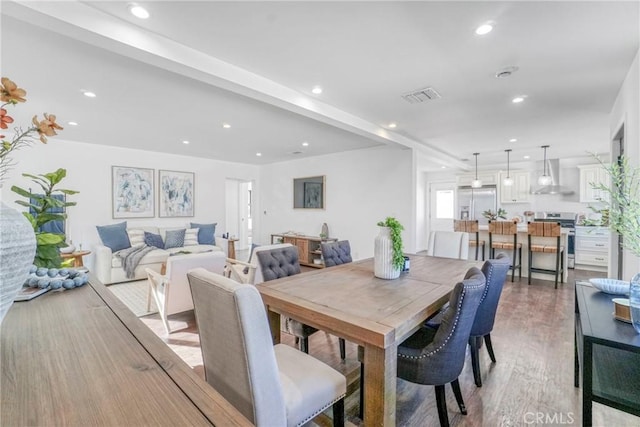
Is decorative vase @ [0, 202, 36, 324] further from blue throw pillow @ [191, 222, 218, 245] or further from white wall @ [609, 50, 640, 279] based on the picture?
blue throw pillow @ [191, 222, 218, 245]

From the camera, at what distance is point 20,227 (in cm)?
68

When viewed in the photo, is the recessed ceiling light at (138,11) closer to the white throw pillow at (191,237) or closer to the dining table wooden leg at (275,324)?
the dining table wooden leg at (275,324)

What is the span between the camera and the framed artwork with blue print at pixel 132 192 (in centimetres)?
571

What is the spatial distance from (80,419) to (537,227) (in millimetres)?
6061

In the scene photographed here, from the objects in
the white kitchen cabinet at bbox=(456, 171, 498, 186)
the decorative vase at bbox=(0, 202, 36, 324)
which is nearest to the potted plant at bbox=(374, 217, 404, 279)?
the decorative vase at bbox=(0, 202, 36, 324)

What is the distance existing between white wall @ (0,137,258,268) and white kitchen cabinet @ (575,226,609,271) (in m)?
8.47

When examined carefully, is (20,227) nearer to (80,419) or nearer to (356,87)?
(80,419)

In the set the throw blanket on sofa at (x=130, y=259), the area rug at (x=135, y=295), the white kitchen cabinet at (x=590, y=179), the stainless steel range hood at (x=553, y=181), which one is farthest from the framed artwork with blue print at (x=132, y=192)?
the white kitchen cabinet at (x=590, y=179)

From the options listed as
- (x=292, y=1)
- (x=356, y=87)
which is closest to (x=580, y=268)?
(x=356, y=87)

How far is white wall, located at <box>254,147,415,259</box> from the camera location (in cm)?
541

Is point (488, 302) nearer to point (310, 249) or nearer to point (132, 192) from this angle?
point (310, 249)

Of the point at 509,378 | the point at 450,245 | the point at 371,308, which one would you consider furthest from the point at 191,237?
the point at 509,378

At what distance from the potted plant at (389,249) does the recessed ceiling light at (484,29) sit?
1471 mm

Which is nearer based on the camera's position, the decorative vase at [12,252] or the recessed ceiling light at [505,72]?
the decorative vase at [12,252]
